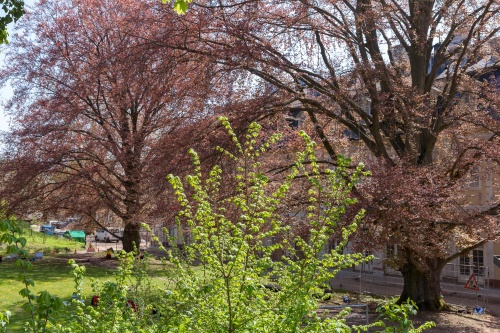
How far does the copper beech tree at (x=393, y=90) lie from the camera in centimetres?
1346

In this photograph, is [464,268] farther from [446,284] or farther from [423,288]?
[423,288]

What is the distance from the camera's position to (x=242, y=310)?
489 centimetres

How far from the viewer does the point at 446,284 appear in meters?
25.7

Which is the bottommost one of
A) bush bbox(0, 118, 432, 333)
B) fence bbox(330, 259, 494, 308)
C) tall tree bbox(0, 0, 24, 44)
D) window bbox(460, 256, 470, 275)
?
fence bbox(330, 259, 494, 308)

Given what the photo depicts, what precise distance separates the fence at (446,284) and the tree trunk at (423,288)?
11.9ft

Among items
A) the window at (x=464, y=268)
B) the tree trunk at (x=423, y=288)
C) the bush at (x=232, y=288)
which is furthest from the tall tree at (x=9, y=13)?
the window at (x=464, y=268)

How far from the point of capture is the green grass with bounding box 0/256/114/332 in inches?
582

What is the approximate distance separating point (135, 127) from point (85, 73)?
405 cm

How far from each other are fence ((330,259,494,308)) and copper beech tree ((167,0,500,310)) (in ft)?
17.7

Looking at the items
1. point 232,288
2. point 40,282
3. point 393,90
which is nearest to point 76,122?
point 40,282

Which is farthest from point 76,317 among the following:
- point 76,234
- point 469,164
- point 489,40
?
point 76,234

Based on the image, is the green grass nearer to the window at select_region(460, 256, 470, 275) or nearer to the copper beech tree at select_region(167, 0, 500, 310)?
the copper beech tree at select_region(167, 0, 500, 310)

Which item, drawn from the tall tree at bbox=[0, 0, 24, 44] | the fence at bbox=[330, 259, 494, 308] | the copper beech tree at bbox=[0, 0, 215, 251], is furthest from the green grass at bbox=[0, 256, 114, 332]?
the fence at bbox=[330, 259, 494, 308]

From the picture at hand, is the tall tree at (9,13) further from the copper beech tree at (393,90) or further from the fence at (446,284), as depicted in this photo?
the fence at (446,284)
